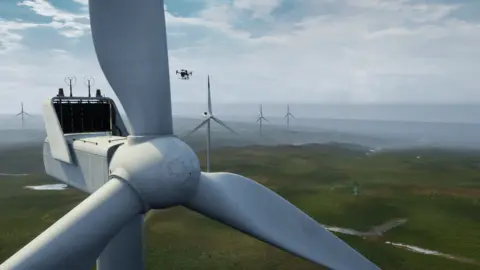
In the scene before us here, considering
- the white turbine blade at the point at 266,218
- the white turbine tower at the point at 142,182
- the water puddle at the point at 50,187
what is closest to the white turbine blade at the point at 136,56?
the white turbine tower at the point at 142,182

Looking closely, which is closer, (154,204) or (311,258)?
(154,204)

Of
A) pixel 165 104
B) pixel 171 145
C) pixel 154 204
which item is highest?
pixel 165 104

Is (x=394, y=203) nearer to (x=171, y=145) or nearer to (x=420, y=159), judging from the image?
(x=171, y=145)

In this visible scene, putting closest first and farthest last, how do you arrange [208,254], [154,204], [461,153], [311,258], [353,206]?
[154,204]
[311,258]
[208,254]
[353,206]
[461,153]

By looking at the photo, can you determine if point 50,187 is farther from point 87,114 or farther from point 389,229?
point 389,229

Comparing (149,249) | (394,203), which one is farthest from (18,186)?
(394,203)

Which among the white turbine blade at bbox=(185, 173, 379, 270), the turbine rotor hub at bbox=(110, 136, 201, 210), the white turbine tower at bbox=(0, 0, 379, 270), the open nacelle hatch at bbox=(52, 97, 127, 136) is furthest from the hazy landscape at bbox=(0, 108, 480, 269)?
the turbine rotor hub at bbox=(110, 136, 201, 210)

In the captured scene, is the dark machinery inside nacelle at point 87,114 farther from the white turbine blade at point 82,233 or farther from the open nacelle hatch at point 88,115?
the white turbine blade at point 82,233
